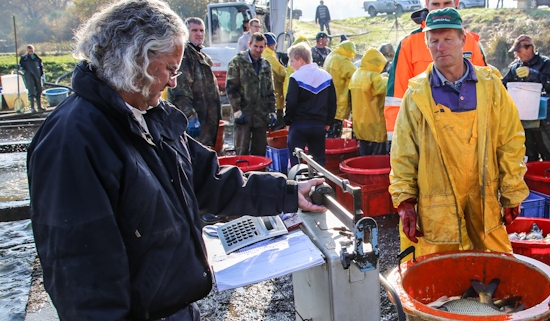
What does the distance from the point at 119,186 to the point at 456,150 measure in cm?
181

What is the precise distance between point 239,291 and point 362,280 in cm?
185

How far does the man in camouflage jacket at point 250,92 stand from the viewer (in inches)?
238

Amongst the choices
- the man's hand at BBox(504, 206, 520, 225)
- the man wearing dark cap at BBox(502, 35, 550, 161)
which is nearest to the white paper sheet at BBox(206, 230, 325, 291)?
the man's hand at BBox(504, 206, 520, 225)

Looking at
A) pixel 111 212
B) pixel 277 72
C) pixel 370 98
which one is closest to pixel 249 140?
pixel 370 98

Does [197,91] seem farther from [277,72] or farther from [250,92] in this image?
[277,72]

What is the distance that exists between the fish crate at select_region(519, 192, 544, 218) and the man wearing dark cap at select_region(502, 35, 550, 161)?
2.15 m

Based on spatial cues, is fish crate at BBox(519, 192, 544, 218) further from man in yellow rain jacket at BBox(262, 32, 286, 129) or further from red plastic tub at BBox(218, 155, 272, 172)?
man in yellow rain jacket at BBox(262, 32, 286, 129)

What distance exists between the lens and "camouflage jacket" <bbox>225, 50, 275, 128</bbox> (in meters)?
6.06

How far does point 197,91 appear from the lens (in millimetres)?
5289

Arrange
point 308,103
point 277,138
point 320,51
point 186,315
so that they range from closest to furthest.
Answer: point 186,315, point 308,103, point 277,138, point 320,51

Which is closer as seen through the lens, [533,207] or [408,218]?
[408,218]

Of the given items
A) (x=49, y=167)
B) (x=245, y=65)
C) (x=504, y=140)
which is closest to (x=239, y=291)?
(x=504, y=140)

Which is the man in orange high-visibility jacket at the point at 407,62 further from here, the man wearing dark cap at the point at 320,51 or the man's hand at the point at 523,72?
the man wearing dark cap at the point at 320,51

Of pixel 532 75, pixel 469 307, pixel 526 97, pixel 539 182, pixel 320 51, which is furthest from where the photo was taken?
pixel 320 51
